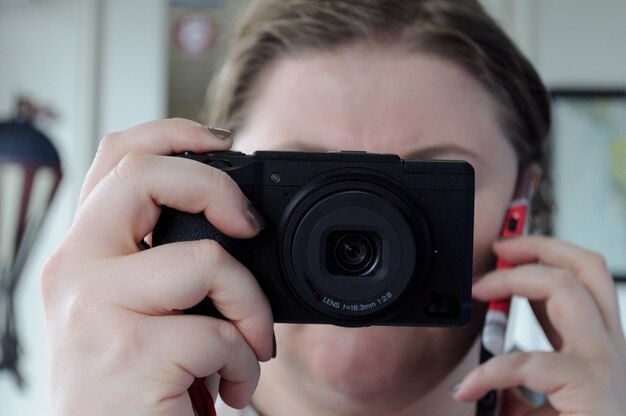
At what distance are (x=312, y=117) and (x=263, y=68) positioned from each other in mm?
160

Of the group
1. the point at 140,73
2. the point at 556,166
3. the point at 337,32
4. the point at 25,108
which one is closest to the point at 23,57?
the point at 25,108

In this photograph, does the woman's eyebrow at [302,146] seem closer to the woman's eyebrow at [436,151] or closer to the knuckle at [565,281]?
the woman's eyebrow at [436,151]

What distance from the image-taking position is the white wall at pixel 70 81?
162cm

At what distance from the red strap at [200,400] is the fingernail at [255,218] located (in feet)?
0.48

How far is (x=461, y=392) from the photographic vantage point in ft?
2.44

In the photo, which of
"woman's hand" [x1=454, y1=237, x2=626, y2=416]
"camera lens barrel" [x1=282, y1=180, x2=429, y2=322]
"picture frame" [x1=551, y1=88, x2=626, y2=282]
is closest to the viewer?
"camera lens barrel" [x1=282, y1=180, x2=429, y2=322]

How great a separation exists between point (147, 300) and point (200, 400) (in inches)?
4.2

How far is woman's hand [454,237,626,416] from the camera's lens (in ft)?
2.26

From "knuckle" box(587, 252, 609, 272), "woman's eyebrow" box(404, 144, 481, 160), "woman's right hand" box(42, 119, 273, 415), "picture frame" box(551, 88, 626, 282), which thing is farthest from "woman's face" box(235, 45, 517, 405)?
"picture frame" box(551, 88, 626, 282)

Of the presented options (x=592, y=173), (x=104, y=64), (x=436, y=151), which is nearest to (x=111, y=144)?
(x=436, y=151)

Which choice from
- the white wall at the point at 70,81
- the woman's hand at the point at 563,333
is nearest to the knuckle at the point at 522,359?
the woman's hand at the point at 563,333

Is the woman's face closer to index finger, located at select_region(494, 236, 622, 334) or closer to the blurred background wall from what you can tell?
index finger, located at select_region(494, 236, 622, 334)

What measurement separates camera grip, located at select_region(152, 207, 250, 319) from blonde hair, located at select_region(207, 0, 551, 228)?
1.25 ft

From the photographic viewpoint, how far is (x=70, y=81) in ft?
5.37
